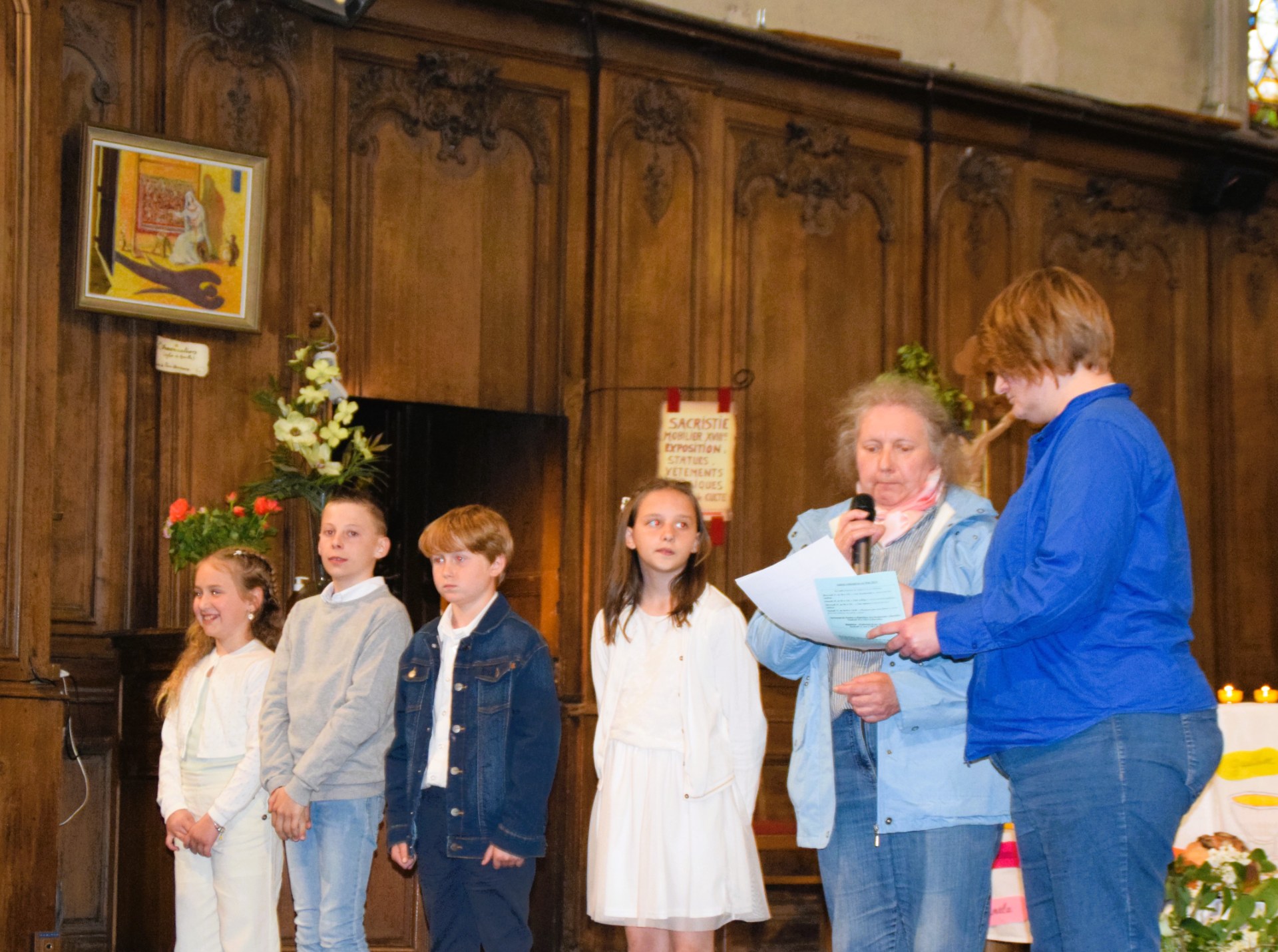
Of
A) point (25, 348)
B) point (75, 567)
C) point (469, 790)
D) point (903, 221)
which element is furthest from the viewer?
point (903, 221)

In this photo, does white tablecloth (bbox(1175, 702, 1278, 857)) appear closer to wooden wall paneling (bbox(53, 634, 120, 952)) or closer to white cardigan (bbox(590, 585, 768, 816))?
white cardigan (bbox(590, 585, 768, 816))

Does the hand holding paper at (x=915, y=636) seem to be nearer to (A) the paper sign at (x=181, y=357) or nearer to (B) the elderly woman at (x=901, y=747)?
(B) the elderly woman at (x=901, y=747)

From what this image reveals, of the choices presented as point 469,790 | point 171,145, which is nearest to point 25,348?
point 171,145

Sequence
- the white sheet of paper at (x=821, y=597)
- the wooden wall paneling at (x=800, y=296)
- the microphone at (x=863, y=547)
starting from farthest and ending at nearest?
the wooden wall paneling at (x=800, y=296) → the microphone at (x=863, y=547) → the white sheet of paper at (x=821, y=597)

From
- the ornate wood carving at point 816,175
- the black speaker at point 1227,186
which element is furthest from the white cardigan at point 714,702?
the black speaker at point 1227,186

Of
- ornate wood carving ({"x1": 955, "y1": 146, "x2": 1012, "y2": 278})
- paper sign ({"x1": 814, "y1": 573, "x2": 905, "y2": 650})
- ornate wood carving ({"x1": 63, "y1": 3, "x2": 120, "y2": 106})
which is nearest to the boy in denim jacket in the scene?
paper sign ({"x1": 814, "y1": 573, "x2": 905, "y2": 650})

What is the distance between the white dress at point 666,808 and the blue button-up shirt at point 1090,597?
1.27m

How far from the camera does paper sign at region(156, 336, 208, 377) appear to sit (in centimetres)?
559

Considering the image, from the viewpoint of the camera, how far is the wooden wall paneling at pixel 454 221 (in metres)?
6.15

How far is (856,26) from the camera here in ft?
24.3

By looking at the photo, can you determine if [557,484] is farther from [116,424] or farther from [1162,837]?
[1162,837]

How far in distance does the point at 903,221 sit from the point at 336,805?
471 cm

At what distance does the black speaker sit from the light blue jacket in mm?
6013

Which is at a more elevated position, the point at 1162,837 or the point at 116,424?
the point at 116,424
